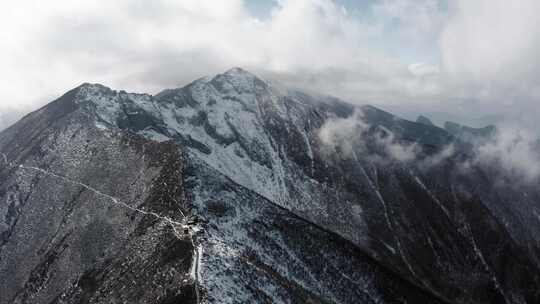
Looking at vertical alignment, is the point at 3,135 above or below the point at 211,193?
below

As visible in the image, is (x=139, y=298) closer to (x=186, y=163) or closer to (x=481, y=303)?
(x=186, y=163)

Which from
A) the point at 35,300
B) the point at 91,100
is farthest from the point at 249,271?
the point at 91,100

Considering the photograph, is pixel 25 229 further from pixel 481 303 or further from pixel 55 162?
pixel 481 303

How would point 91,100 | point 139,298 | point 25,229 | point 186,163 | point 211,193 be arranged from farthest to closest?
point 91,100
point 25,229
point 186,163
point 211,193
point 139,298

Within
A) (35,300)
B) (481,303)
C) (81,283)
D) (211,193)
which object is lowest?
(481,303)

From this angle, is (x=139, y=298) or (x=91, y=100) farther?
(x=91, y=100)

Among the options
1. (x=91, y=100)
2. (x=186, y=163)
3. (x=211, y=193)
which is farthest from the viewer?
(x=91, y=100)

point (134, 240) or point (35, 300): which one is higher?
point (134, 240)

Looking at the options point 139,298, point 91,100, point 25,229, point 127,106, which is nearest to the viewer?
point 139,298

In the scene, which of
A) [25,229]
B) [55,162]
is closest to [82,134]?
[55,162]
